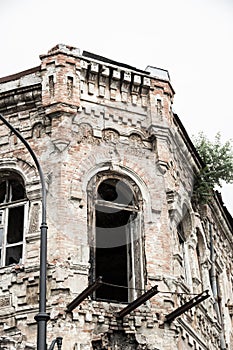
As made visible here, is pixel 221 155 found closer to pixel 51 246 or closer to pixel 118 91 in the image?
pixel 118 91

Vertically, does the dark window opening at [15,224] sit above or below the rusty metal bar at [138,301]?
above

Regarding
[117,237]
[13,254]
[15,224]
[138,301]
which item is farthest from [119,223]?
[138,301]

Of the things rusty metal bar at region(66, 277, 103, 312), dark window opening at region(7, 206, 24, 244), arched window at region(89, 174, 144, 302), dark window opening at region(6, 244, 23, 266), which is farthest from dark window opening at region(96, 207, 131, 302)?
rusty metal bar at region(66, 277, 103, 312)

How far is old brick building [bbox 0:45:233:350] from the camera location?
42.1 feet

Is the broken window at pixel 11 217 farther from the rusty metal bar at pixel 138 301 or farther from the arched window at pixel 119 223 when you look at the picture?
the rusty metal bar at pixel 138 301

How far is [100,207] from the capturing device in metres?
15.0

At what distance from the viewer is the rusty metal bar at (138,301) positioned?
12.1 m

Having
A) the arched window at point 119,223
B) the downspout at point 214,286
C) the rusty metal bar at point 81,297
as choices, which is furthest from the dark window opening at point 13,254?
the downspout at point 214,286

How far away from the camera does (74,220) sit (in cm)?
1359

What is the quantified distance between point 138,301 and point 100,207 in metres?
3.09

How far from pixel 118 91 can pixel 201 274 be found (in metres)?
5.20

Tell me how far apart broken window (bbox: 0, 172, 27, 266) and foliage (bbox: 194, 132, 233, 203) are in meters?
5.03

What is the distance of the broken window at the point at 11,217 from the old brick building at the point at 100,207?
1.0 inches

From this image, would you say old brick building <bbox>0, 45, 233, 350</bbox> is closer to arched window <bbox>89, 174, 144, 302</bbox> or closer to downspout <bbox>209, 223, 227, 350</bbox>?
arched window <bbox>89, 174, 144, 302</bbox>
